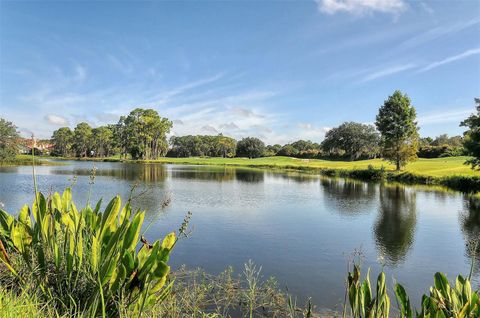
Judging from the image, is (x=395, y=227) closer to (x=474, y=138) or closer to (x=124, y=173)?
(x=474, y=138)

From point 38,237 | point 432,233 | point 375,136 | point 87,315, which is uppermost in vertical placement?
point 375,136

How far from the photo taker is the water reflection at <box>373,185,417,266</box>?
11.5 metres

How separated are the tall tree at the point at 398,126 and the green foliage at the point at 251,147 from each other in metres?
67.6

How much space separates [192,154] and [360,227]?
353ft

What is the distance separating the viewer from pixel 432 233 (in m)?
14.5

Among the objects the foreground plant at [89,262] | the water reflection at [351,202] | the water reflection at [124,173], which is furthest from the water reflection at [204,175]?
the foreground plant at [89,262]

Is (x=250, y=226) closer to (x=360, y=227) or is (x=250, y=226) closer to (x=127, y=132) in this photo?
(x=360, y=227)

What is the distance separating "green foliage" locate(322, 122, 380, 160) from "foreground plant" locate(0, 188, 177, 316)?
287ft

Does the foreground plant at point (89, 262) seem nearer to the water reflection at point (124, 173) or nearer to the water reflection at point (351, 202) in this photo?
the water reflection at point (351, 202)

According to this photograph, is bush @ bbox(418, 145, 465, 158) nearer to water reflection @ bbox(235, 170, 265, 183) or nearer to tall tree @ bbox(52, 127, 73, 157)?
water reflection @ bbox(235, 170, 265, 183)

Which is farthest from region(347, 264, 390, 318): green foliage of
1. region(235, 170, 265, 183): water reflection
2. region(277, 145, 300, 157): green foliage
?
region(277, 145, 300, 157): green foliage

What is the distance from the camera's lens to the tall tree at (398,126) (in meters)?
42.1

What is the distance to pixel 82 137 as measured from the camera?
11081cm

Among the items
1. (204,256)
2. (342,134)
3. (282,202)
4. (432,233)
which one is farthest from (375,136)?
(204,256)
